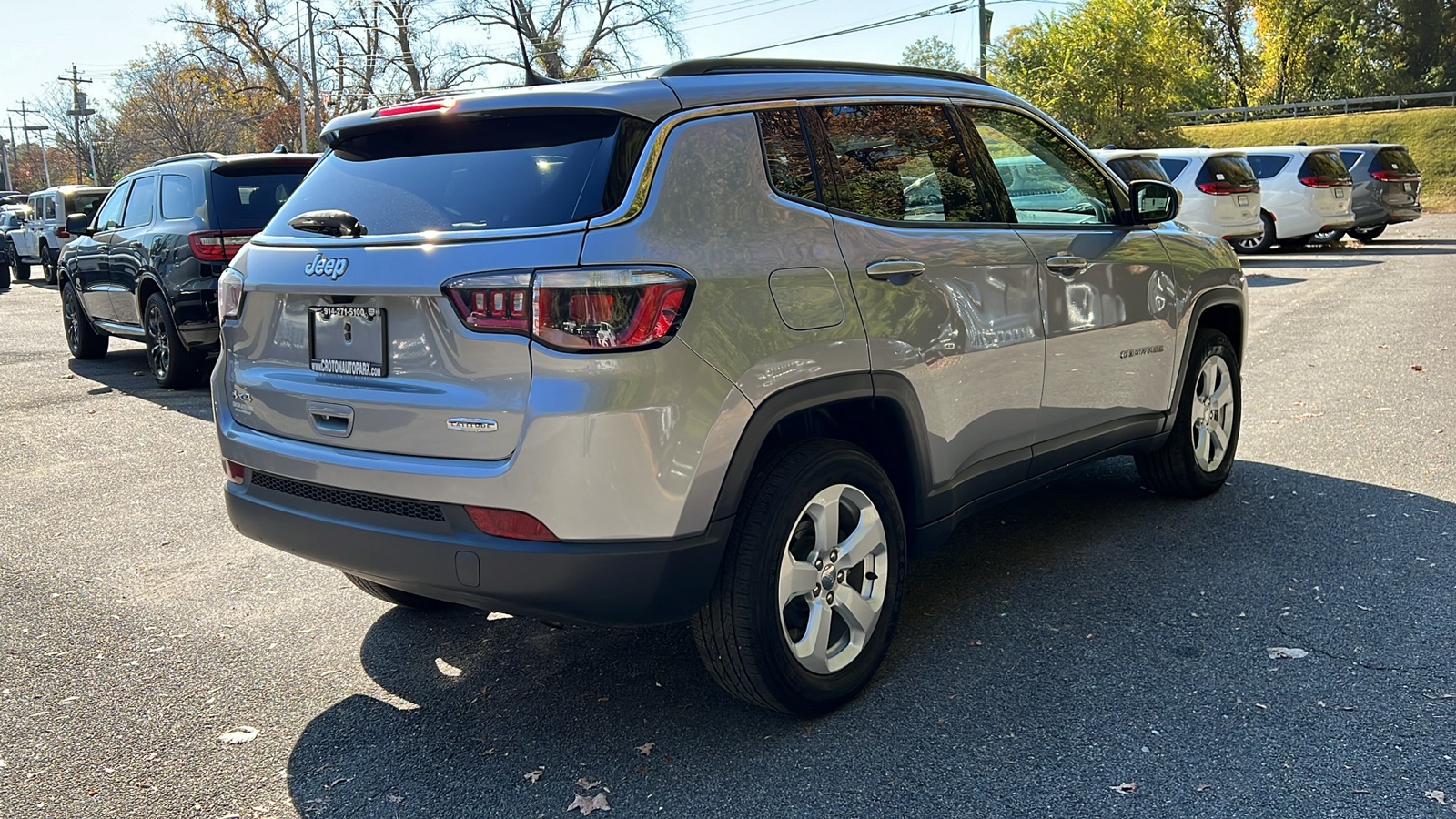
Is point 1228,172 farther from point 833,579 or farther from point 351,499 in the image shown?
point 351,499

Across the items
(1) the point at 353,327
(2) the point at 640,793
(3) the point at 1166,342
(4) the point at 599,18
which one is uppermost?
(4) the point at 599,18

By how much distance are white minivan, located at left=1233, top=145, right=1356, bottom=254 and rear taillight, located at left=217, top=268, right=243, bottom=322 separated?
18.5 m

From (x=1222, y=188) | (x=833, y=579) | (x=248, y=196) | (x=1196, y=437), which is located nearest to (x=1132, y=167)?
(x=1222, y=188)

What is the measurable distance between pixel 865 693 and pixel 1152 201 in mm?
2424

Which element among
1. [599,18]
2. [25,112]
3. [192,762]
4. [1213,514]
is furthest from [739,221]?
[25,112]

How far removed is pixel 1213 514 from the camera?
5309 millimetres

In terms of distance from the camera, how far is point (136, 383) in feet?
32.3

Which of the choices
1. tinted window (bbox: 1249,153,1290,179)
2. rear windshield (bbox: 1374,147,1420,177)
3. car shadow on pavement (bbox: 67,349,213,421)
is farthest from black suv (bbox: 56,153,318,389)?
rear windshield (bbox: 1374,147,1420,177)

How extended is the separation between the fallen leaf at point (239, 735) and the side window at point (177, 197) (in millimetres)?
6661

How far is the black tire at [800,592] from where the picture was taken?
3.10 m

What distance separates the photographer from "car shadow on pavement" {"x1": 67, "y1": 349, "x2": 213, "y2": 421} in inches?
341

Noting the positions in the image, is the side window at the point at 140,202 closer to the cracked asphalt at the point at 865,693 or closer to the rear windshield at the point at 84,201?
the cracked asphalt at the point at 865,693

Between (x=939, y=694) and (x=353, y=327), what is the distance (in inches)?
77.8

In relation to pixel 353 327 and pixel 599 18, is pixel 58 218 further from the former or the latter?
pixel 599 18
